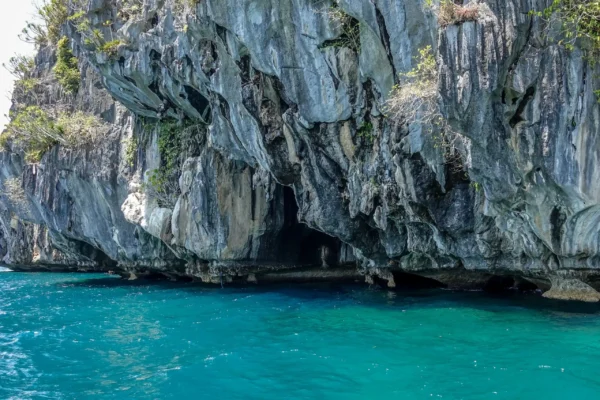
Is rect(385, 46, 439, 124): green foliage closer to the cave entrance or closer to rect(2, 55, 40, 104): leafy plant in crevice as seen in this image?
the cave entrance

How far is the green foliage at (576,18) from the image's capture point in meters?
10.5

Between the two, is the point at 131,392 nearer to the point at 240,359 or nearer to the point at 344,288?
the point at 240,359

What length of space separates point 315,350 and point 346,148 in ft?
27.4

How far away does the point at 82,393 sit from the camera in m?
10.0

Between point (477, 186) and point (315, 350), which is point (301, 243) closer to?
point (477, 186)

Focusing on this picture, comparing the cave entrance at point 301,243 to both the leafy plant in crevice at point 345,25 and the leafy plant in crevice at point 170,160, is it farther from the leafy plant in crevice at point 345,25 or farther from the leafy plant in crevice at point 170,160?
the leafy plant in crevice at point 345,25

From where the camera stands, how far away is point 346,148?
59.2 feet

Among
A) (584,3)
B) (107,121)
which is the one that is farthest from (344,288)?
(107,121)

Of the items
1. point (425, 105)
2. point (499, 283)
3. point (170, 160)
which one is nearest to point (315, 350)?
point (425, 105)

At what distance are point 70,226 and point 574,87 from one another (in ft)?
101

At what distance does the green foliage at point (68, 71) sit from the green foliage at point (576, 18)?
29.9 metres

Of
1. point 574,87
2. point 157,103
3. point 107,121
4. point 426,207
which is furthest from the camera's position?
point 107,121

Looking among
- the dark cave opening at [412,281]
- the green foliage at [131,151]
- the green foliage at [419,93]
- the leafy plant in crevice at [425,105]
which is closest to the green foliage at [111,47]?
the green foliage at [131,151]

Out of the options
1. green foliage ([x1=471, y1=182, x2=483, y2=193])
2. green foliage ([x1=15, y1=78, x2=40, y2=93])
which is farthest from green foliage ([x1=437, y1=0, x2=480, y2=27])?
green foliage ([x1=15, y1=78, x2=40, y2=93])
